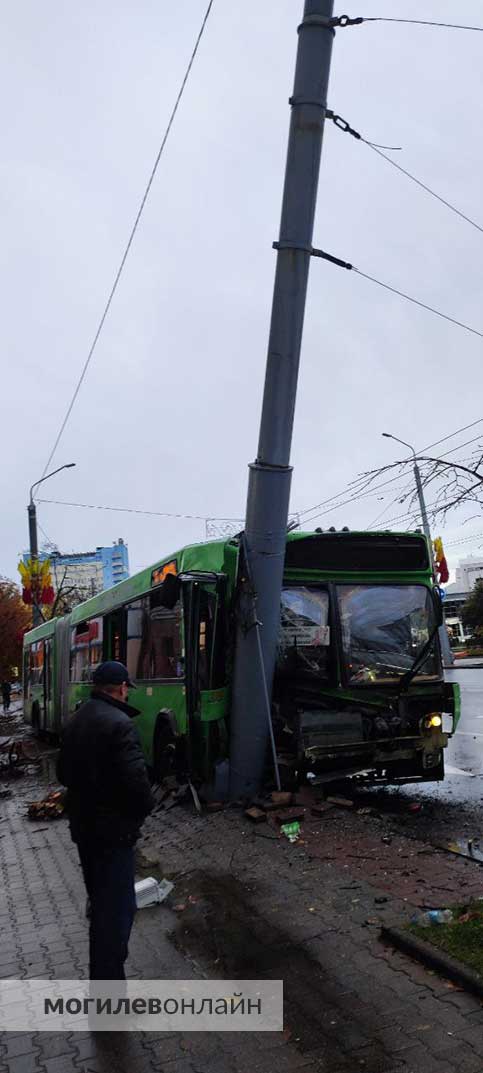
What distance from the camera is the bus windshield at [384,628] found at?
888cm

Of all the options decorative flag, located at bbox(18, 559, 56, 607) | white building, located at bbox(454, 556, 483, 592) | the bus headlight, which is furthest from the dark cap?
white building, located at bbox(454, 556, 483, 592)

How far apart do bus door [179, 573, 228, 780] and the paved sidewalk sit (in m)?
0.81

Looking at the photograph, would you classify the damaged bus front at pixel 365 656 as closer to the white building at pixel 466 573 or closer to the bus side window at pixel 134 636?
the bus side window at pixel 134 636

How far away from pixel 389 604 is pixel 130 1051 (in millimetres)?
5986

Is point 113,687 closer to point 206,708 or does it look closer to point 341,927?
point 341,927

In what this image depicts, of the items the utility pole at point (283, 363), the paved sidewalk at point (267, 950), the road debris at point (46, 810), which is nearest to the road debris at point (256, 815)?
the paved sidewalk at point (267, 950)

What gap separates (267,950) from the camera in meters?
4.85

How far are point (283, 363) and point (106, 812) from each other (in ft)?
17.7

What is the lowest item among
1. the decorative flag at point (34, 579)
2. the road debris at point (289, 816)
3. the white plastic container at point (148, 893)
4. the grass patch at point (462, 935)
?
the white plastic container at point (148, 893)

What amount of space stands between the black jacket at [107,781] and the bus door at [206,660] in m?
4.71

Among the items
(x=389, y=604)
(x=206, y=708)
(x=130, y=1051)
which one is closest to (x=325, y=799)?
(x=206, y=708)

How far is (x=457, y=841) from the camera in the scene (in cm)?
723

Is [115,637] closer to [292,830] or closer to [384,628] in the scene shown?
[384,628]

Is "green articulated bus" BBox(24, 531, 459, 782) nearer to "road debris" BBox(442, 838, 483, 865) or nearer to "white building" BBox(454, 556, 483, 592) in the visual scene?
"road debris" BBox(442, 838, 483, 865)
